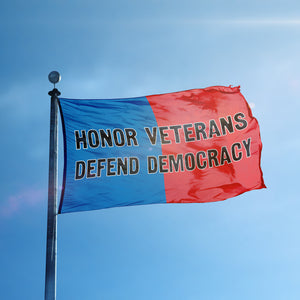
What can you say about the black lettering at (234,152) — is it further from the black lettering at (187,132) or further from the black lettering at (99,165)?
the black lettering at (99,165)

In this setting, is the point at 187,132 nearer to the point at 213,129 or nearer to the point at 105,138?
the point at 213,129

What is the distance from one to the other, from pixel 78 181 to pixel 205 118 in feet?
16.2

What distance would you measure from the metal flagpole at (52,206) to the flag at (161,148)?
1.12 meters

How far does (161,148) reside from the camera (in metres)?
15.4

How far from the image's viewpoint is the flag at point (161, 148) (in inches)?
552

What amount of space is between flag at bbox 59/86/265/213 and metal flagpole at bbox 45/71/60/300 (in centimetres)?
112

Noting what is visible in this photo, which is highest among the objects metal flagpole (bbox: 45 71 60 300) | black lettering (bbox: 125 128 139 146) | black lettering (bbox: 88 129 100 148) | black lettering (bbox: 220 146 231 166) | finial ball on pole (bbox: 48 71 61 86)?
finial ball on pole (bbox: 48 71 61 86)

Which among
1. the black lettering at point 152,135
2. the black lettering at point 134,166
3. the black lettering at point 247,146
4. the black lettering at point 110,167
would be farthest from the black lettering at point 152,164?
the black lettering at point 247,146

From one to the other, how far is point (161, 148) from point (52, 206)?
4.74 meters

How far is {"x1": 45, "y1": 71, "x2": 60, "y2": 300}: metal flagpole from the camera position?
36.3 feet

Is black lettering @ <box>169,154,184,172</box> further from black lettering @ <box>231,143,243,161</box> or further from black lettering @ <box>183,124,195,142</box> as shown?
black lettering @ <box>231,143,243,161</box>

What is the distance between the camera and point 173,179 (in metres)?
14.9

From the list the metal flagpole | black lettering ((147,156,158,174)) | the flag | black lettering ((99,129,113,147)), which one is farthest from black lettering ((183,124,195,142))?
the metal flagpole

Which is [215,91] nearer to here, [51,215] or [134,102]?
[134,102]
